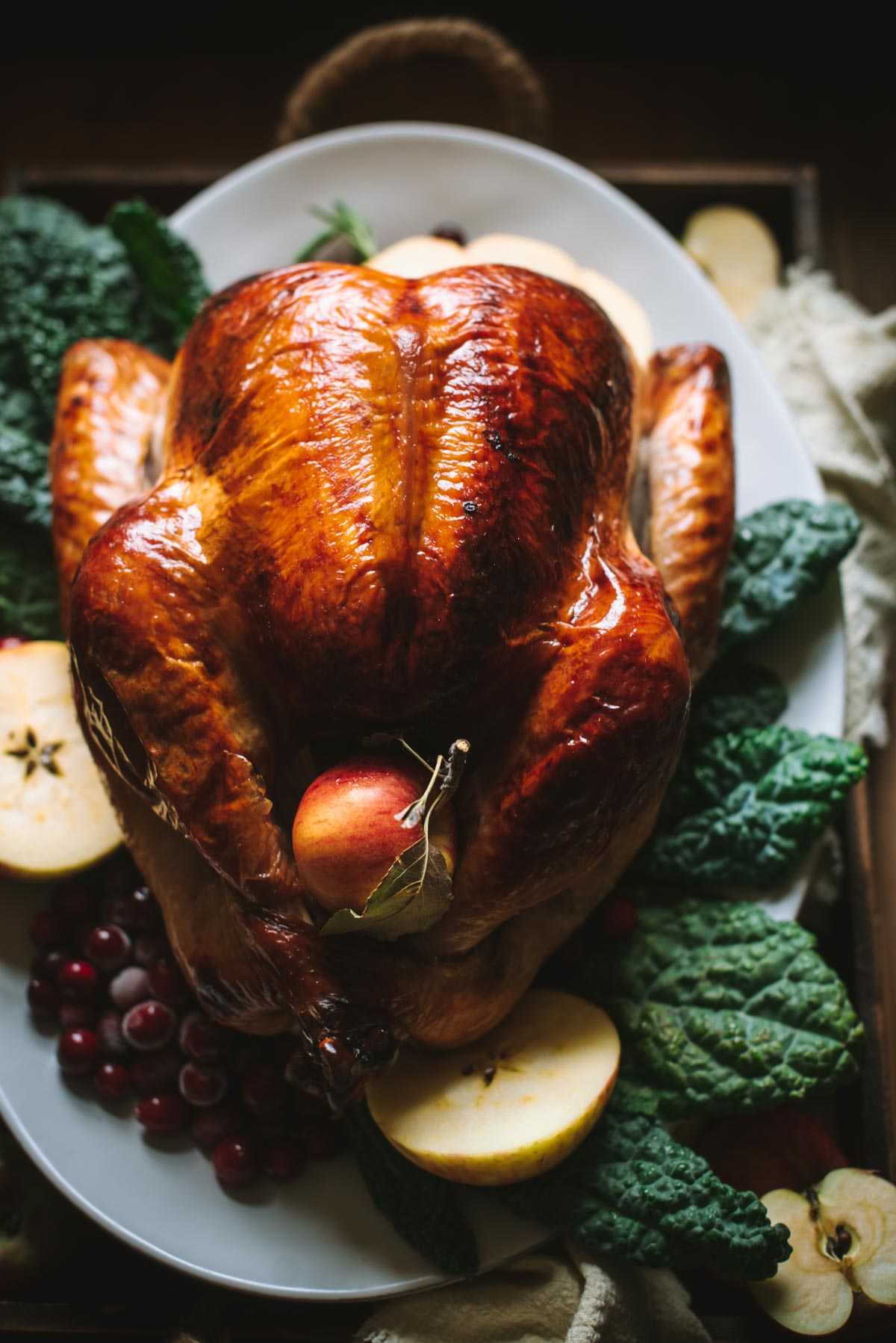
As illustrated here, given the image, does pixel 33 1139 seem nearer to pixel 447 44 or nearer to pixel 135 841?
pixel 135 841

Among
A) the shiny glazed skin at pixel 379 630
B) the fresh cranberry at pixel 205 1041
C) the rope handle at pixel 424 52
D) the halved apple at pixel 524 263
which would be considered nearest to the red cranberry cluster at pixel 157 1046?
the fresh cranberry at pixel 205 1041

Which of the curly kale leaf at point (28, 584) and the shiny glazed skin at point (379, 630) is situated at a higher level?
the shiny glazed skin at point (379, 630)

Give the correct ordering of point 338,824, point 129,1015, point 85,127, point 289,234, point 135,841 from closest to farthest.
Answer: point 338,824 → point 135,841 → point 129,1015 → point 289,234 → point 85,127

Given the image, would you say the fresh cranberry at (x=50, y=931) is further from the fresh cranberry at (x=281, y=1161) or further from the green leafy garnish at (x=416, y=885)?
the green leafy garnish at (x=416, y=885)

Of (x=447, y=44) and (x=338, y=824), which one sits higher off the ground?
(x=447, y=44)

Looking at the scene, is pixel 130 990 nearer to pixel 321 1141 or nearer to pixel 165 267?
pixel 321 1141

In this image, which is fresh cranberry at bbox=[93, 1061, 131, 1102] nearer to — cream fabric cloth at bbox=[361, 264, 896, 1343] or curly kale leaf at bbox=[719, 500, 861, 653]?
cream fabric cloth at bbox=[361, 264, 896, 1343]

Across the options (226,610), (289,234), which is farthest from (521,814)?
(289,234)
